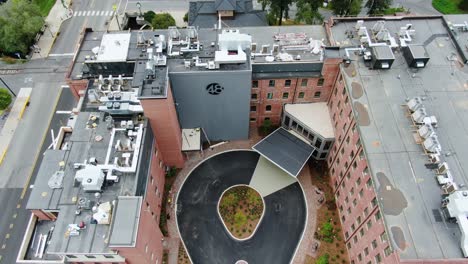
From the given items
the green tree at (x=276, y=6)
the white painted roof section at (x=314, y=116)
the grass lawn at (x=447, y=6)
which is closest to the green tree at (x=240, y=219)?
the white painted roof section at (x=314, y=116)

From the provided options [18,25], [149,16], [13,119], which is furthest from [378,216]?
[18,25]

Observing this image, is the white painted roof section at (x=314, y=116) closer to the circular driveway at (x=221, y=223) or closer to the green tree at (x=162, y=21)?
the circular driveway at (x=221, y=223)

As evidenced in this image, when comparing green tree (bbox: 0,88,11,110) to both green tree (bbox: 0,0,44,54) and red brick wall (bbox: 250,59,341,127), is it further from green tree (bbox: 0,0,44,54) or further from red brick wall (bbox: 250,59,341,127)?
red brick wall (bbox: 250,59,341,127)

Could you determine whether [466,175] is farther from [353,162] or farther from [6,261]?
[6,261]

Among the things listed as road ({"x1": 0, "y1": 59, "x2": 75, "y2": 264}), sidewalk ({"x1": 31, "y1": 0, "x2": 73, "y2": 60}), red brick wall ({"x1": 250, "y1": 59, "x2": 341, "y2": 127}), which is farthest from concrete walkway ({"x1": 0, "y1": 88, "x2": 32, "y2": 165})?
red brick wall ({"x1": 250, "y1": 59, "x2": 341, "y2": 127})

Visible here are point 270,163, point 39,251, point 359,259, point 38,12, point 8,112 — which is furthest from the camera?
point 38,12

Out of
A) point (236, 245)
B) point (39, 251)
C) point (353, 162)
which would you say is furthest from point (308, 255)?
point (39, 251)

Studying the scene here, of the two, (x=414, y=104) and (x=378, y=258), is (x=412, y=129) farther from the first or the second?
(x=378, y=258)
